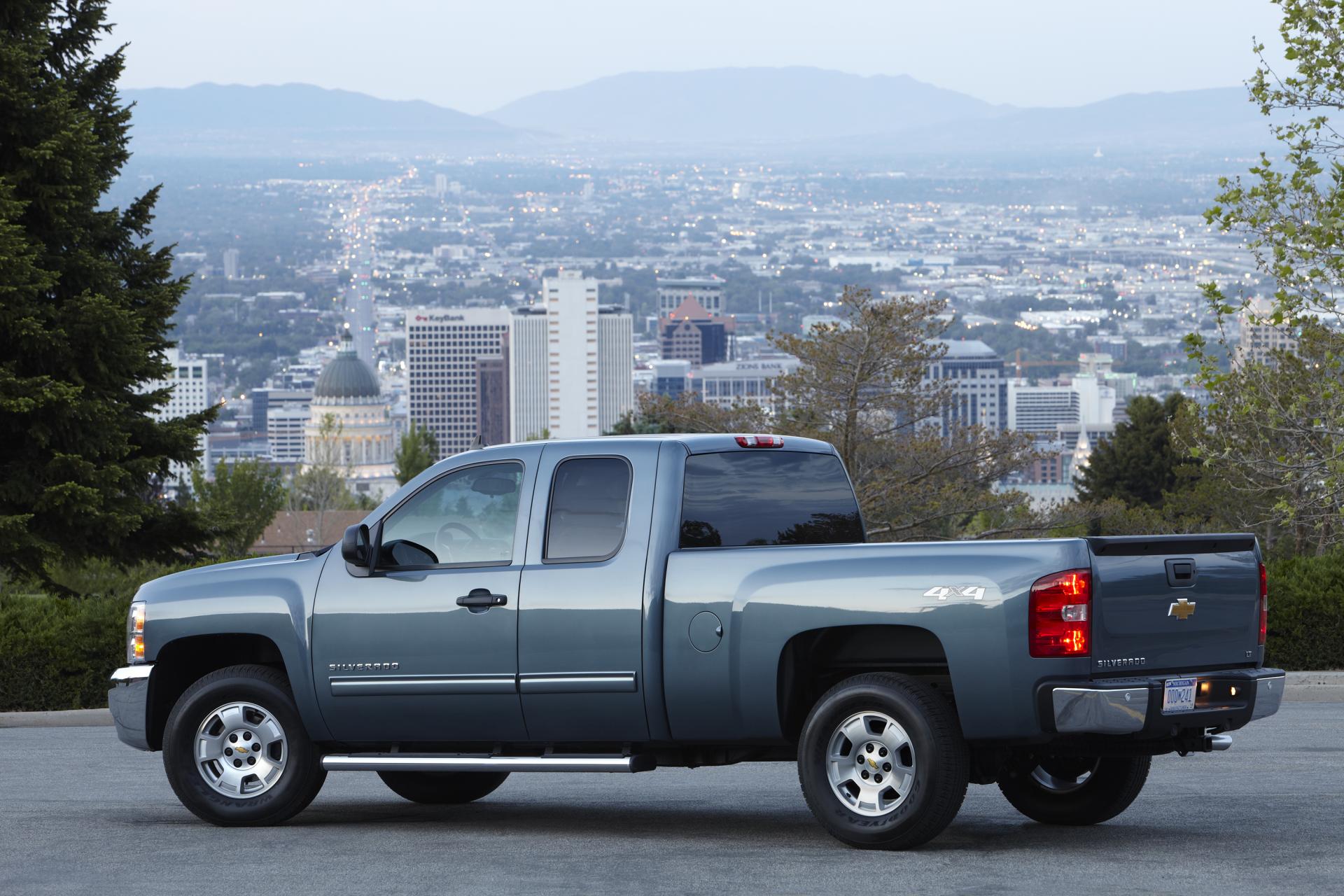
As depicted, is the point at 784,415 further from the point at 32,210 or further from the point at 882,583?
the point at 882,583

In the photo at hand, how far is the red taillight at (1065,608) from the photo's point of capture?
802cm

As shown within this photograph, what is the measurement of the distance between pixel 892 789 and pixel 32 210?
56.5 ft

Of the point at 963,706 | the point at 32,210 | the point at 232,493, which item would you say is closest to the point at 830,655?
the point at 963,706

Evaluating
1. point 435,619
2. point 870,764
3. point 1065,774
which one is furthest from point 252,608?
point 1065,774

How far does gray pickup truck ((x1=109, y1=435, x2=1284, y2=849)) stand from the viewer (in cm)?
820

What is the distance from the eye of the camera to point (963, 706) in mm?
8242

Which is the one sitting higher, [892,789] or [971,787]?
[892,789]

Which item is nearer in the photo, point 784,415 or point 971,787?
point 971,787

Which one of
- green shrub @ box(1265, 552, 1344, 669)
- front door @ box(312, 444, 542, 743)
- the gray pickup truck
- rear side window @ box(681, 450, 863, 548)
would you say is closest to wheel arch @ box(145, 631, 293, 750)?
the gray pickup truck

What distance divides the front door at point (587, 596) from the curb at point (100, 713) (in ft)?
27.2

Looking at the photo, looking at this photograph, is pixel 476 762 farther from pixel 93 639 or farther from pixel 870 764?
pixel 93 639

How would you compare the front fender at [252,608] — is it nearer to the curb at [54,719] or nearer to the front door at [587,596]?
the front door at [587,596]

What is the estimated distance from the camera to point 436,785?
10.8 metres

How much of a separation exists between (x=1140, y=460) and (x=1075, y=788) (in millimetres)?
53260
